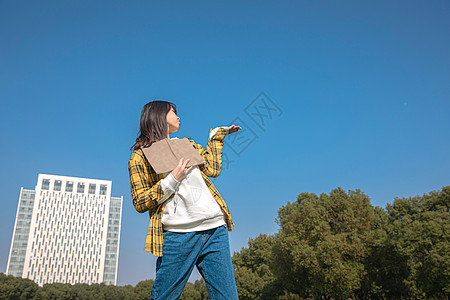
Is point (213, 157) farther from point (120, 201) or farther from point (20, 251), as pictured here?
point (120, 201)

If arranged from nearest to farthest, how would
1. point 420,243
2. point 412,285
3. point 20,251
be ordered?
point 420,243
point 412,285
point 20,251

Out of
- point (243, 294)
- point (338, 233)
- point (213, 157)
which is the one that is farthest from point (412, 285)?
point (213, 157)

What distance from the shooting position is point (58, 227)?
4075 inches

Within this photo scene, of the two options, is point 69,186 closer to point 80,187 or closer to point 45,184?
point 80,187

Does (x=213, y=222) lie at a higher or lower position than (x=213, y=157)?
lower

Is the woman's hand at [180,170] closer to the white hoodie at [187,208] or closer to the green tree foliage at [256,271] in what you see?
the white hoodie at [187,208]

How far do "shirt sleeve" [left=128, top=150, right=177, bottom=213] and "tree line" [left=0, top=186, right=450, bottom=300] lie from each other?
20821 millimetres

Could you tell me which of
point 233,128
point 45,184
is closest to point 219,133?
point 233,128

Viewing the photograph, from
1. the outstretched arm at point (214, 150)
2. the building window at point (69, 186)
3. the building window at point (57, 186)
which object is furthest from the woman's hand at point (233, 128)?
the building window at point (57, 186)

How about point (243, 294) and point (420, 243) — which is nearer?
point (420, 243)

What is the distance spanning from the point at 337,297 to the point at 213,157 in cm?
2609

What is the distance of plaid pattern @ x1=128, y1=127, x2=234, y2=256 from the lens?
2.26 metres

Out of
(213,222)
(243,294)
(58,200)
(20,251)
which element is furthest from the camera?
(58,200)

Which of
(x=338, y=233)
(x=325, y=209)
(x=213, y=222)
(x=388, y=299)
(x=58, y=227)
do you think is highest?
(x=58, y=227)
